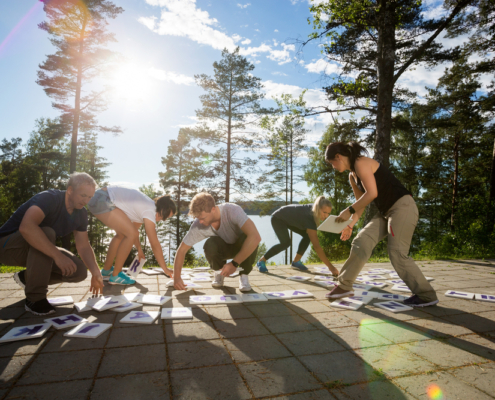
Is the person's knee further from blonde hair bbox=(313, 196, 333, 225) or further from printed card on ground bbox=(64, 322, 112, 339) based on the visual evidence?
blonde hair bbox=(313, 196, 333, 225)

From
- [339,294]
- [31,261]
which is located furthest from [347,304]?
[31,261]

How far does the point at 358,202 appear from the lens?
355 centimetres

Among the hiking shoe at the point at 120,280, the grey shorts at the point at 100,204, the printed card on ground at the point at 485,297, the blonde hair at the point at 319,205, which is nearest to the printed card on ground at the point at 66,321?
the hiking shoe at the point at 120,280

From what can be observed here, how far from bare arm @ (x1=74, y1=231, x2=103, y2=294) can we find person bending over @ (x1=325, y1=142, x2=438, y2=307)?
263cm

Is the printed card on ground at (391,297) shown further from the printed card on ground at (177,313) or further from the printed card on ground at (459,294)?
the printed card on ground at (177,313)

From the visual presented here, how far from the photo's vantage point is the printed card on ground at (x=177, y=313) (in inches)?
117

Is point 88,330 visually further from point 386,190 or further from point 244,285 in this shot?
point 386,190

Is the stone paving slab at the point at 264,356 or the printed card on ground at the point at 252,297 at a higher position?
the stone paving slab at the point at 264,356

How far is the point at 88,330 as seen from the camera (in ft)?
8.34

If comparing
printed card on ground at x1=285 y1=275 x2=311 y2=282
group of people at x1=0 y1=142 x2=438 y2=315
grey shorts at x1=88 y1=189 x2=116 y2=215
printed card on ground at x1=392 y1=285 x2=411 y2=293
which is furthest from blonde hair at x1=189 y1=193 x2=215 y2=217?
printed card on ground at x1=392 y1=285 x2=411 y2=293

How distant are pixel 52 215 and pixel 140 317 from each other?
56.2 inches

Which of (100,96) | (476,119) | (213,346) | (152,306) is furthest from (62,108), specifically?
(476,119)

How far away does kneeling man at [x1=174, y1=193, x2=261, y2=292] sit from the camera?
3.70 metres

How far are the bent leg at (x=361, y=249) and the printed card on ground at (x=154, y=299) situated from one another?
2.10 meters
